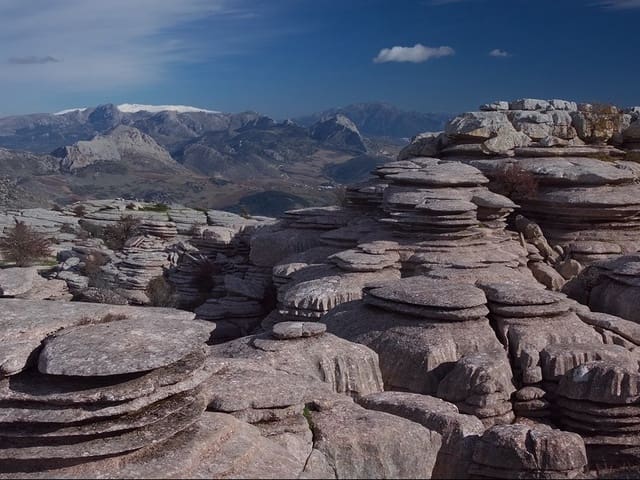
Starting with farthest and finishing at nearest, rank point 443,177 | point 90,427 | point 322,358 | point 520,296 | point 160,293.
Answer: point 160,293, point 443,177, point 520,296, point 322,358, point 90,427

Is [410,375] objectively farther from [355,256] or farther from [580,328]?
[355,256]

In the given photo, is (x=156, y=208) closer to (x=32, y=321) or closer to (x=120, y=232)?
(x=120, y=232)

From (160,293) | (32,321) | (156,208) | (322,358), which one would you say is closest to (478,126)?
(160,293)

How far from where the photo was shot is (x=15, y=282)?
1911 cm

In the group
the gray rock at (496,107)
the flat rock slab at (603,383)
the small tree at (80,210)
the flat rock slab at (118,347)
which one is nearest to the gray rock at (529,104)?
the gray rock at (496,107)

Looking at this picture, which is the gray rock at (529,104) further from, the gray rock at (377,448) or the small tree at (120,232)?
the gray rock at (377,448)

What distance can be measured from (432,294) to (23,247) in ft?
88.9

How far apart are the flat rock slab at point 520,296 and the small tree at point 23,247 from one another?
26301 mm

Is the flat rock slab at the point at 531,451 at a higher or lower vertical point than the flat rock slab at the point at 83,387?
lower

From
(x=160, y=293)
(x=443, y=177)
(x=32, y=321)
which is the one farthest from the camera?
(x=160, y=293)

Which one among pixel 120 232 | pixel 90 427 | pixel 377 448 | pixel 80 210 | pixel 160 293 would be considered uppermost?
pixel 90 427

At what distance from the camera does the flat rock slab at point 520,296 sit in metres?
13.2

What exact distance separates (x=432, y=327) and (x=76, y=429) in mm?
7717

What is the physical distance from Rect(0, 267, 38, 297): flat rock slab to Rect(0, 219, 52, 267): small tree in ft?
41.5
